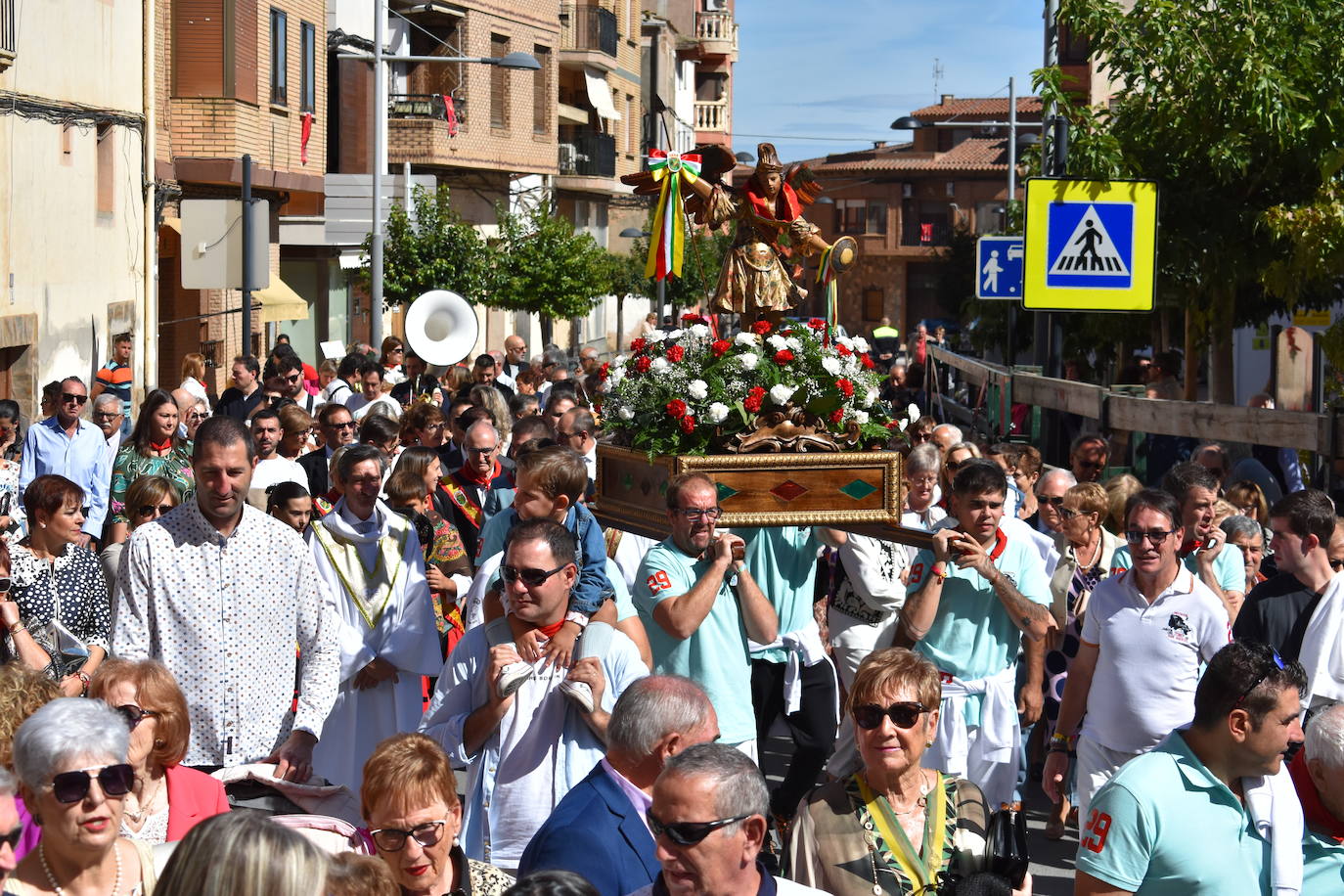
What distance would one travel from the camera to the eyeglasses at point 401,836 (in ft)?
14.3

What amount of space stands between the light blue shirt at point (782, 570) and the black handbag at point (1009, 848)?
3.09 m

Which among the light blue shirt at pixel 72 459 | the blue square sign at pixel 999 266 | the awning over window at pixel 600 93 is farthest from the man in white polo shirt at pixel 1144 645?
the awning over window at pixel 600 93

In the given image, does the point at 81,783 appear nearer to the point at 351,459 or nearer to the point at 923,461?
the point at 351,459

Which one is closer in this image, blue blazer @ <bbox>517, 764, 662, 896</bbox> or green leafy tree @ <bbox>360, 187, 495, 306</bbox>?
blue blazer @ <bbox>517, 764, 662, 896</bbox>

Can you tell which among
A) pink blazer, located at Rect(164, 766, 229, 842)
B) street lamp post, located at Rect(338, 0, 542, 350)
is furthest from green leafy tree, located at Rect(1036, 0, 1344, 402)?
street lamp post, located at Rect(338, 0, 542, 350)

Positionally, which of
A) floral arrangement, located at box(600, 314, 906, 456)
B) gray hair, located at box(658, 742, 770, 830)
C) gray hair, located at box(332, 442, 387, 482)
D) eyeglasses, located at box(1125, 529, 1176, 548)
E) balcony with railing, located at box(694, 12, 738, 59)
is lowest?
gray hair, located at box(658, 742, 770, 830)

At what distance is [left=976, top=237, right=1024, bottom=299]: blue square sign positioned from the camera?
16.1m

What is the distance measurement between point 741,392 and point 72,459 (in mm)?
5565

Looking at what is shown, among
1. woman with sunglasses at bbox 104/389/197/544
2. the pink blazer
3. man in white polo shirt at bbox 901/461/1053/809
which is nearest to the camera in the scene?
the pink blazer

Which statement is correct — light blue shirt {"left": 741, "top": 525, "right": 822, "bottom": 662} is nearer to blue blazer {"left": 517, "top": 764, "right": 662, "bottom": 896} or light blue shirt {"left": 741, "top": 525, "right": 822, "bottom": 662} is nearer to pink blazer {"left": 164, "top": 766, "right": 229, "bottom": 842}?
pink blazer {"left": 164, "top": 766, "right": 229, "bottom": 842}

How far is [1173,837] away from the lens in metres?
4.62

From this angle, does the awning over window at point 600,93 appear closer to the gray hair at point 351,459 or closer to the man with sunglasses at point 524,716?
the gray hair at point 351,459

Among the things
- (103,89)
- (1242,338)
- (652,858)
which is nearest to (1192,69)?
(652,858)

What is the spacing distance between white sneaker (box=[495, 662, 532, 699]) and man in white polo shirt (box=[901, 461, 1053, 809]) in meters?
2.22
